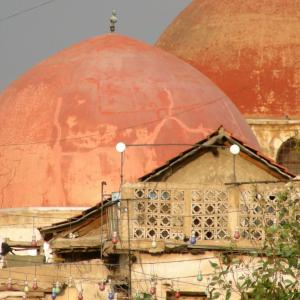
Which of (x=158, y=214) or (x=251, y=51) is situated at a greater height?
(x=251, y=51)

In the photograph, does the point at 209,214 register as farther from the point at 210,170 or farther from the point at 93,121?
the point at 93,121

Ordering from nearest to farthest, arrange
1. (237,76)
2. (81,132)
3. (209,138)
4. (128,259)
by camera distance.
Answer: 1. (128,259)
2. (209,138)
3. (81,132)
4. (237,76)

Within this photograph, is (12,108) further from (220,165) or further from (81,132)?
(220,165)

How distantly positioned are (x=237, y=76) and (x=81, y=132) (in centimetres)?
723

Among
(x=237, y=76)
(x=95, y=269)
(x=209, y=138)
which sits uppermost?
(x=237, y=76)

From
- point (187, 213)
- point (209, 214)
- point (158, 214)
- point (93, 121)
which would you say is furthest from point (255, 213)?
point (93, 121)

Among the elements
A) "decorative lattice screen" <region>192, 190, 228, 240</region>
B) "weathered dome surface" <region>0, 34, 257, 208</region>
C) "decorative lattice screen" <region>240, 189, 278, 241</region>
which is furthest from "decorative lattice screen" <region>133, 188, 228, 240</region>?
"weathered dome surface" <region>0, 34, 257, 208</region>

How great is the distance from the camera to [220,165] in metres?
22.0

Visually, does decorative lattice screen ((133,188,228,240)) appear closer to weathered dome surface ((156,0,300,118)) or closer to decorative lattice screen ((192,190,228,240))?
decorative lattice screen ((192,190,228,240))

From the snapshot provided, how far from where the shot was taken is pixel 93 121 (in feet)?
79.8

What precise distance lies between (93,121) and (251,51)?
750 centimetres

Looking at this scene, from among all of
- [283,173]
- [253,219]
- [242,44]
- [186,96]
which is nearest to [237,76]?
[242,44]

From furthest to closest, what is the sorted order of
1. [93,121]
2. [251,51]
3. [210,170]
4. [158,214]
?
1. [251,51]
2. [93,121]
3. [210,170]
4. [158,214]

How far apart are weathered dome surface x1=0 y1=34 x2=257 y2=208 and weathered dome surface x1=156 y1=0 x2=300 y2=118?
5226mm
